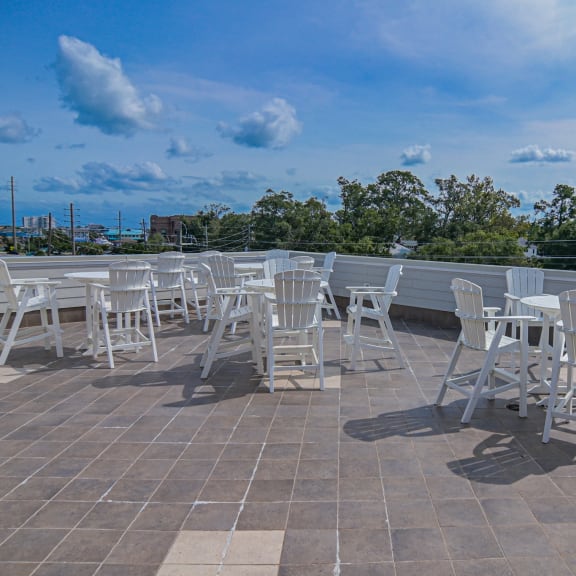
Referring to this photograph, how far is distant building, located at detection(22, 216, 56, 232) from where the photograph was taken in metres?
9.37

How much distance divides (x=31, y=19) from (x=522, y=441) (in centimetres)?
1161

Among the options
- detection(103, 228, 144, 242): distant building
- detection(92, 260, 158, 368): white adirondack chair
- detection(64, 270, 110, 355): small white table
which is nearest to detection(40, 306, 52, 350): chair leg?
detection(64, 270, 110, 355): small white table

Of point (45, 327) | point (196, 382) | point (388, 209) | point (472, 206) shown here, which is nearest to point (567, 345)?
point (196, 382)

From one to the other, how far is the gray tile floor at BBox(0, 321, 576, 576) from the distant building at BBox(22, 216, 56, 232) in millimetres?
6256

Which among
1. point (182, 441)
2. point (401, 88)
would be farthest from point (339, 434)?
point (401, 88)

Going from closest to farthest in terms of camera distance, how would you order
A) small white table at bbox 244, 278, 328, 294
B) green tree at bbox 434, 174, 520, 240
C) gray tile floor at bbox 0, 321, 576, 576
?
1. gray tile floor at bbox 0, 321, 576, 576
2. small white table at bbox 244, 278, 328, 294
3. green tree at bbox 434, 174, 520, 240

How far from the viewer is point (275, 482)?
2.35 metres

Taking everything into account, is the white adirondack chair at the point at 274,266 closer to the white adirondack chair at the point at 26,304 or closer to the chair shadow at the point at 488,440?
the white adirondack chair at the point at 26,304

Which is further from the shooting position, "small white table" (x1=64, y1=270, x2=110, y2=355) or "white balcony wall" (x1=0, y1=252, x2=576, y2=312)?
"white balcony wall" (x1=0, y1=252, x2=576, y2=312)

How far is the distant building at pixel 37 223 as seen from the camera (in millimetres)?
9367

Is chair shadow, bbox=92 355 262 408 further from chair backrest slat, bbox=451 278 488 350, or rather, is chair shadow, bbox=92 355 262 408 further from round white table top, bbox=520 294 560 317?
round white table top, bbox=520 294 560 317

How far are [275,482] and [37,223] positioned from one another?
9.05 m

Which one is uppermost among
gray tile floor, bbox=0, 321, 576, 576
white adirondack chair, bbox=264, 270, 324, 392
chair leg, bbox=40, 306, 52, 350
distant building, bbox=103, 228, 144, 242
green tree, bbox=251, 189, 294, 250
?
green tree, bbox=251, 189, 294, 250

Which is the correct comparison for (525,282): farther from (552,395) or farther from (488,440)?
(488,440)
